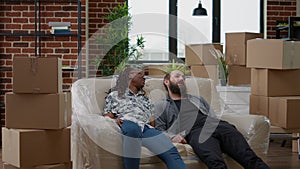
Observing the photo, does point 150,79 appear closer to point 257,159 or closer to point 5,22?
point 257,159

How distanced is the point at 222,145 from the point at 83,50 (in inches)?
118

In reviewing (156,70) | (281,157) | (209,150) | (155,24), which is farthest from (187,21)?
(209,150)

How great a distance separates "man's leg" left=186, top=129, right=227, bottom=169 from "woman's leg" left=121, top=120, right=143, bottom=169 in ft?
1.27

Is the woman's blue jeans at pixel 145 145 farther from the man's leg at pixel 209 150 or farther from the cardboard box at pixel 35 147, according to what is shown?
the cardboard box at pixel 35 147

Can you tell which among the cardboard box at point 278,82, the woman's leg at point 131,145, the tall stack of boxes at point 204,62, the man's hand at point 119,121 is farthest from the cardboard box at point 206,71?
the woman's leg at point 131,145

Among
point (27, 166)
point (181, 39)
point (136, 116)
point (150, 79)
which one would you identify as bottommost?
point (27, 166)

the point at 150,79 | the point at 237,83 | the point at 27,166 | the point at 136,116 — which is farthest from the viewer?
the point at 237,83

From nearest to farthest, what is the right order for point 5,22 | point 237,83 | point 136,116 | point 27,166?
point 27,166 < point 136,116 < point 237,83 < point 5,22

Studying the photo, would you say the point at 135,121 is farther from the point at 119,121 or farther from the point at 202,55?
the point at 202,55

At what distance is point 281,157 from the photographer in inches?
212

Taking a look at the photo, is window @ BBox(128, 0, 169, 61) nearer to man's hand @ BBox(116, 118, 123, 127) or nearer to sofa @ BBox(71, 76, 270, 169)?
sofa @ BBox(71, 76, 270, 169)

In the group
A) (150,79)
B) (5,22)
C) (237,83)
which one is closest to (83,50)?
(5,22)

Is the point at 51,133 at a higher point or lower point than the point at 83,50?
lower

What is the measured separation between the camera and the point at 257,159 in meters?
3.72
